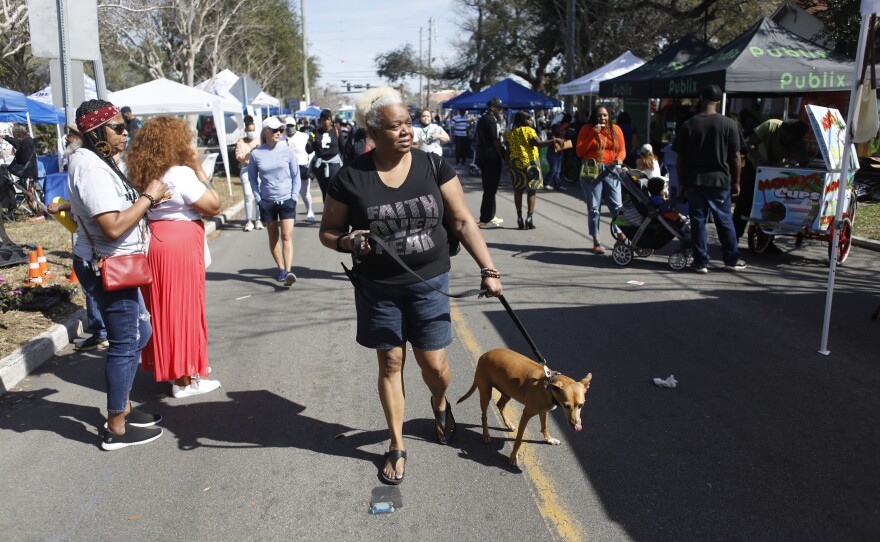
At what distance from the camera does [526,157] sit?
1110 centimetres

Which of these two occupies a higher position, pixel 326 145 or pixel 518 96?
pixel 518 96

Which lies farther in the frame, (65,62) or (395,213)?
(65,62)

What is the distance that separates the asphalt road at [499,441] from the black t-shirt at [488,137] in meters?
4.96

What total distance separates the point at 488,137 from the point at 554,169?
300 inches

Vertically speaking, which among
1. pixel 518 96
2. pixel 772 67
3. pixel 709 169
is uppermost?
pixel 518 96

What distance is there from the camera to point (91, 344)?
20.8 ft

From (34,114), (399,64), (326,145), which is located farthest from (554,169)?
(399,64)

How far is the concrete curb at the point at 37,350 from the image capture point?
5.39 metres

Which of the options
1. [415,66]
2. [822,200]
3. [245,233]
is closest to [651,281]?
[822,200]

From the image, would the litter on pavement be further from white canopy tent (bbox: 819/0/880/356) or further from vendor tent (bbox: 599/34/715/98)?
Answer: vendor tent (bbox: 599/34/715/98)

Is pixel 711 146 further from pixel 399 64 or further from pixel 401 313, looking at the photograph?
pixel 399 64

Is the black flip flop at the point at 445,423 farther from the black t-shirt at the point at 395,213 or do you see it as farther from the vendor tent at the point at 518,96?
the vendor tent at the point at 518,96

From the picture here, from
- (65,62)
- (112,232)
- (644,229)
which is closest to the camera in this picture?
(112,232)

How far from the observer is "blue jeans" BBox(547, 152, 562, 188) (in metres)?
18.9
